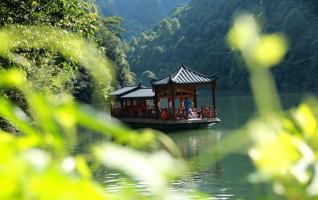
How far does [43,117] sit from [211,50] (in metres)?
83.9

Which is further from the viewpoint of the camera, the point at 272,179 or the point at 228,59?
the point at 228,59

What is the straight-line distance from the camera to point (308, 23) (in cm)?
6875

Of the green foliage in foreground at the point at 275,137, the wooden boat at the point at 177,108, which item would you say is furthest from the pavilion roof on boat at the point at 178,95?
Answer: the green foliage in foreground at the point at 275,137

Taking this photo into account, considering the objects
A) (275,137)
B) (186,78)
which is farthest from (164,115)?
(275,137)

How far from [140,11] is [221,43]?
10382 centimetres

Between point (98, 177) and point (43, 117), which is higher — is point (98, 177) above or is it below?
below

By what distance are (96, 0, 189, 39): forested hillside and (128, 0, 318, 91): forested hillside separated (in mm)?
57531

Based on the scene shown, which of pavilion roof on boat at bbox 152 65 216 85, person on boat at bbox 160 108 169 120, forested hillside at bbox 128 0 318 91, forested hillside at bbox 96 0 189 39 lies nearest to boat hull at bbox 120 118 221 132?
person on boat at bbox 160 108 169 120

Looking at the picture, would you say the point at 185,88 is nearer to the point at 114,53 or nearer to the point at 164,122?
the point at 164,122

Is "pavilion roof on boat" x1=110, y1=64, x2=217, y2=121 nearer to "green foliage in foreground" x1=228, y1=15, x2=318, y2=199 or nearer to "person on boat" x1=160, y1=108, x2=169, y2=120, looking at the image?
"person on boat" x1=160, y1=108, x2=169, y2=120

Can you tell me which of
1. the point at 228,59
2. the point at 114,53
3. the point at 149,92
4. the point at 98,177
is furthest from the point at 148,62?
the point at 98,177

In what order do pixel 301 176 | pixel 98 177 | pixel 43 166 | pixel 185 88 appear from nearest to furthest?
pixel 43 166 < pixel 301 176 < pixel 98 177 < pixel 185 88

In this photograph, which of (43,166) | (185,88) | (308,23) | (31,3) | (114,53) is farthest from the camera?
(308,23)

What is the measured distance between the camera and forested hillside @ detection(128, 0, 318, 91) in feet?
217
